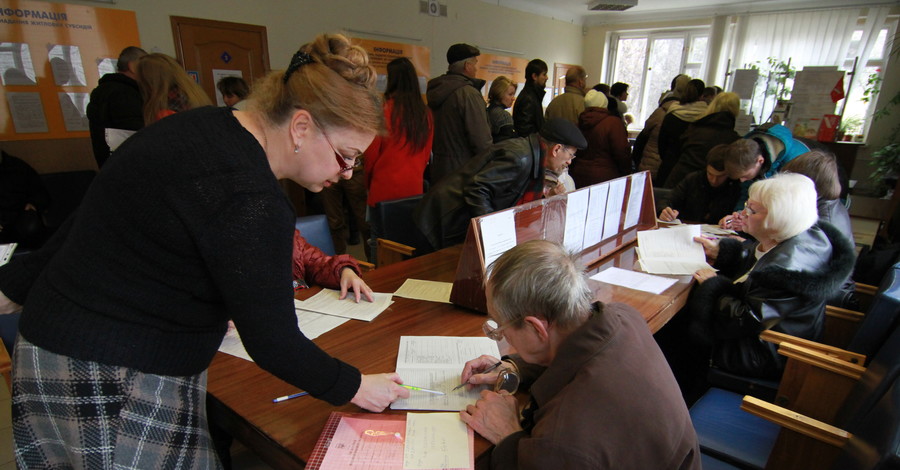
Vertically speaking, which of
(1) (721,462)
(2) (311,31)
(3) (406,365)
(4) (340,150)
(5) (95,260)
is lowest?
(1) (721,462)

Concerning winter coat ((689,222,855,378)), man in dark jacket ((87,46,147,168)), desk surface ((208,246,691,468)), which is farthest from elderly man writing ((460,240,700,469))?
man in dark jacket ((87,46,147,168))

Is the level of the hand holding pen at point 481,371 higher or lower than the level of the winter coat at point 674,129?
lower

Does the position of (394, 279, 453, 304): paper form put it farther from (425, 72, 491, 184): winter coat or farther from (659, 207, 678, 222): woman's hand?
(659, 207, 678, 222): woman's hand

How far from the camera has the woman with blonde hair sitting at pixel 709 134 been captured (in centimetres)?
330

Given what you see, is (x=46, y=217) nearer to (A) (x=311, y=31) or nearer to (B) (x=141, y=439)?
(A) (x=311, y=31)

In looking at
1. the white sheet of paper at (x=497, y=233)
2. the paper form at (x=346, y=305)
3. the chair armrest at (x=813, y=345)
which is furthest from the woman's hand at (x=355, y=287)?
the chair armrest at (x=813, y=345)

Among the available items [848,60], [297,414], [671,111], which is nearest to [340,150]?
[297,414]

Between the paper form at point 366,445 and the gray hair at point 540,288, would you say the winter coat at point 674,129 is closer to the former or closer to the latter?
the gray hair at point 540,288

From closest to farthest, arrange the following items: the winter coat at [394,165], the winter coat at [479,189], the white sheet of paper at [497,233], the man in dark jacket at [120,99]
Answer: the white sheet of paper at [497,233]
the winter coat at [479,189]
the man in dark jacket at [120,99]
the winter coat at [394,165]

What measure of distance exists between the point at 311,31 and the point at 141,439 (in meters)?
4.39

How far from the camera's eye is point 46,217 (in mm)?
3303

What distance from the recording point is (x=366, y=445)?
873 mm

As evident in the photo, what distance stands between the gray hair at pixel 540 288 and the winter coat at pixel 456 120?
2.21 metres

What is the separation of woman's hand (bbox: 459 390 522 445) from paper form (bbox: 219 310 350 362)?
53 centimetres
